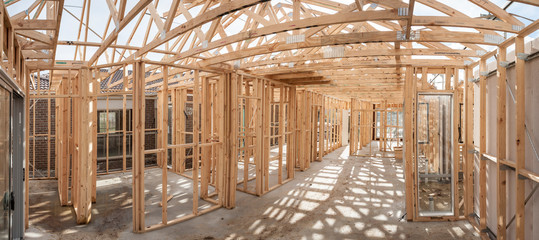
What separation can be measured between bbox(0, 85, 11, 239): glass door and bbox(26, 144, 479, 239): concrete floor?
1.30 meters

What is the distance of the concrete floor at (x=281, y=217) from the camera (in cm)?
469

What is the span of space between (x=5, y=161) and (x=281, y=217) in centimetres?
433

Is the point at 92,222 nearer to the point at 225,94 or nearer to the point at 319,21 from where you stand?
the point at 225,94

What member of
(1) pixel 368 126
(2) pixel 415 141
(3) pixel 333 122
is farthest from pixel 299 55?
(3) pixel 333 122

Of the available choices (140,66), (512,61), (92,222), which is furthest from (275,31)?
(92,222)

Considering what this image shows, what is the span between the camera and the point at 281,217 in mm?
5453

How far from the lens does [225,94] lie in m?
5.98

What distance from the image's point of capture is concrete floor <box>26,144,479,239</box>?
469 centimetres

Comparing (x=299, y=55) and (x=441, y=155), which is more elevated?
(x=299, y=55)

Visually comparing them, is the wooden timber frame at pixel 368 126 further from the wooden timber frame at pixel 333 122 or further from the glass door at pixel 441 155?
the glass door at pixel 441 155

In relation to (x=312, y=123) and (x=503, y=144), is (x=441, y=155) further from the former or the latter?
(x=312, y=123)

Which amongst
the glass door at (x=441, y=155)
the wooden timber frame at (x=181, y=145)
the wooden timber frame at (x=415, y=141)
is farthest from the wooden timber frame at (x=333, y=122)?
the wooden timber frame at (x=415, y=141)

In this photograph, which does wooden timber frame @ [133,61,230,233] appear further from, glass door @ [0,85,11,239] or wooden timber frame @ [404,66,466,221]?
wooden timber frame @ [404,66,466,221]

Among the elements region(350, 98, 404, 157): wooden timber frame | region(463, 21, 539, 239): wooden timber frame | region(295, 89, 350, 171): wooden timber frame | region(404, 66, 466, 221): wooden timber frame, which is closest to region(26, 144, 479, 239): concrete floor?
region(404, 66, 466, 221): wooden timber frame
